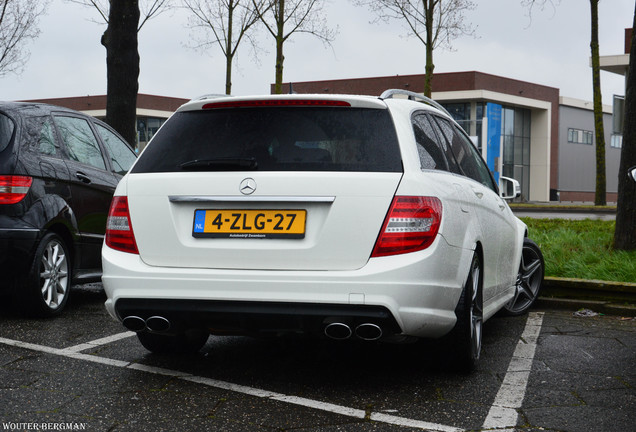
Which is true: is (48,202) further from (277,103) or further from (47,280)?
(277,103)

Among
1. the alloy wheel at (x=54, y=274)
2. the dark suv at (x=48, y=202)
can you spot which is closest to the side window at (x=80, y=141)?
the dark suv at (x=48, y=202)

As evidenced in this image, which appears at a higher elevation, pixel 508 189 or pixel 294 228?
pixel 508 189

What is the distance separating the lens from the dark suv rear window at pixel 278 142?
4.18 metres

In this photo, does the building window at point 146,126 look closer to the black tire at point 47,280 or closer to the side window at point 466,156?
the black tire at point 47,280

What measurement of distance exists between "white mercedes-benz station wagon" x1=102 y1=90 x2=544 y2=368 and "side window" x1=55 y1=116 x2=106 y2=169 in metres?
2.85

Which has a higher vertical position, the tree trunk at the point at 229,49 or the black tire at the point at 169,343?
the tree trunk at the point at 229,49

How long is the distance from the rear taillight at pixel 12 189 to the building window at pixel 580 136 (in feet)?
198

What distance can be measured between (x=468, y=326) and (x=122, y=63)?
29.4ft

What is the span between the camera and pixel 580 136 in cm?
6444

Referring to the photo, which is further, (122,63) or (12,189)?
(122,63)

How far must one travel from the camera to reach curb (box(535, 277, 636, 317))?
7.17m

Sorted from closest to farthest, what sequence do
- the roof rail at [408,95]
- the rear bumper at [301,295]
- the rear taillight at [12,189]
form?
the rear bumper at [301,295], the roof rail at [408,95], the rear taillight at [12,189]

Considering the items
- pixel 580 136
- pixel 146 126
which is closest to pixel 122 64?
pixel 580 136

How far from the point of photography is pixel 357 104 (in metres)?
4.34
